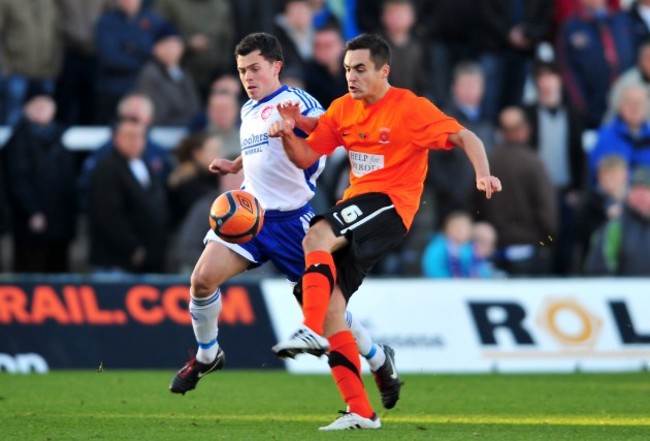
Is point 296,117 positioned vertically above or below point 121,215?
above

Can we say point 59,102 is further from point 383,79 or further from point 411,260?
point 383,79

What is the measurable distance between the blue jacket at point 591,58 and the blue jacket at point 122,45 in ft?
14.7

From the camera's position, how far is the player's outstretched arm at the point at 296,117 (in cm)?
896

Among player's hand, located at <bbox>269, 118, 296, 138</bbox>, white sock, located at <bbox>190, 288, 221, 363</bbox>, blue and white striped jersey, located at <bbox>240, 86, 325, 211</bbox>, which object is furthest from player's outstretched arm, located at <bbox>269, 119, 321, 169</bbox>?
white sock, located at <bbox>190, 288, 221, 363</bbox>

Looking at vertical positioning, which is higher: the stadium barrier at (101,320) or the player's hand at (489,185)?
the player's hand at (489,185)

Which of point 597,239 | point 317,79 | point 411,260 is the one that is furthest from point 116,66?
point 597,239

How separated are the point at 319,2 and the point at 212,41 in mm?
1290

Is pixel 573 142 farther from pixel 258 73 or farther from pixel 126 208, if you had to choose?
pixel 258 73

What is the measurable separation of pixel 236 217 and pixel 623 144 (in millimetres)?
7414

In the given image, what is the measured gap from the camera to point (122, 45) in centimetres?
1514

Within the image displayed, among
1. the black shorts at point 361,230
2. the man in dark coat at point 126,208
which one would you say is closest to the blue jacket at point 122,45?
the man in dark coat at point 126,208

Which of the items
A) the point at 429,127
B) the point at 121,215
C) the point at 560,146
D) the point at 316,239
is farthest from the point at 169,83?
the point at 316,239

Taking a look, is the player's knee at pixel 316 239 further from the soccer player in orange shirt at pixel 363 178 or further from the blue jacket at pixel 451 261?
the blue jacket at pixel 451 261

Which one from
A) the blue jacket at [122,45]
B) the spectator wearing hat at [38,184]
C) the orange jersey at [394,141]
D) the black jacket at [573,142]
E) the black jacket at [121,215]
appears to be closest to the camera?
the orange jersey at [394,141]
